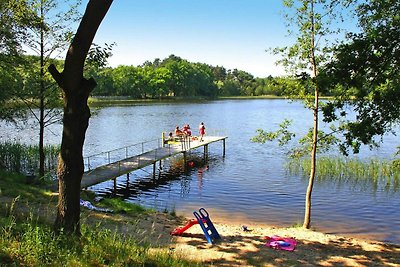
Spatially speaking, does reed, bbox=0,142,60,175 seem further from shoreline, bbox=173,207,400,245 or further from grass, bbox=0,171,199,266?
grass, bbox=0,171,199,266

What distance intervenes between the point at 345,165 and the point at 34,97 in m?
20.3

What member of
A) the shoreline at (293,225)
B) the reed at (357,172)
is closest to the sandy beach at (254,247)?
the shoreline at (293,225)

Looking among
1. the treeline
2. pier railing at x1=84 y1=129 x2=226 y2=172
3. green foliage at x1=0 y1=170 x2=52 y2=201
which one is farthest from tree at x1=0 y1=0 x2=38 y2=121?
the treeline

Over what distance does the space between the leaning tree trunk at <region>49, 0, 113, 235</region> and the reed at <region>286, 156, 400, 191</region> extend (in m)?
20.0

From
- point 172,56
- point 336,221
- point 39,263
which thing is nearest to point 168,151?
point 336,221

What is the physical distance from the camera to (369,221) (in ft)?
57.0

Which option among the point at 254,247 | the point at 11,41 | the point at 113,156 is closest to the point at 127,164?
the point at 113,156

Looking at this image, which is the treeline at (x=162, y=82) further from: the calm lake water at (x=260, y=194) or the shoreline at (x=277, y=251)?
the shoreline at (x=277, y=251)

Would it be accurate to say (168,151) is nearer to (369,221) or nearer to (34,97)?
(34,97)

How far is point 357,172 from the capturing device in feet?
83.5

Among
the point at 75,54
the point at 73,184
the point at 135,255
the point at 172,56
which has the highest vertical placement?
the point at 172,56

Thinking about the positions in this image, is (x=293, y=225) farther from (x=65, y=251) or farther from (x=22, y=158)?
(x=22, y=158)

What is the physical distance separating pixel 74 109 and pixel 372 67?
22.5 feet

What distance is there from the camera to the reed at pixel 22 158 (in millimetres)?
23453
